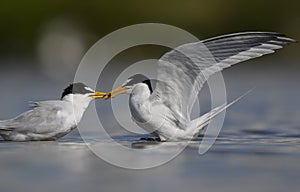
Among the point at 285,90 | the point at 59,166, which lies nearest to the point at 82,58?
the point at 285,90

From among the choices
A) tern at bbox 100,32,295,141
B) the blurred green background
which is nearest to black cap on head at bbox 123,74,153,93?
tern at bbox 100,32,295,141

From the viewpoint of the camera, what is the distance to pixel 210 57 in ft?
32.6

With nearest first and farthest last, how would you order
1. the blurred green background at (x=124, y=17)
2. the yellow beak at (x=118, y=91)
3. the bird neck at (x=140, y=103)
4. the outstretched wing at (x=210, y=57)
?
the outstretched wing at (x=210, y=57) < the bird neck at (x=140, y=103) < the yellow beak at (x=118, y=91) < the blurred green background at (x=124, y=17)

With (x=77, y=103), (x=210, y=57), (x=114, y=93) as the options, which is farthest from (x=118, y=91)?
(x=210, y=57)

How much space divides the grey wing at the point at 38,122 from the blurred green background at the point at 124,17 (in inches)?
481

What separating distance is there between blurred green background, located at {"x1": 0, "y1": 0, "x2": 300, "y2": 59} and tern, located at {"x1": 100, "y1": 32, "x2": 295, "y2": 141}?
12297 millimetres

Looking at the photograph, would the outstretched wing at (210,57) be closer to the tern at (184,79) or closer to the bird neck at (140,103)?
the tern at (184,79)

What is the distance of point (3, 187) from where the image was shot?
7809 mm

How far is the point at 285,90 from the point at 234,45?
7961mm

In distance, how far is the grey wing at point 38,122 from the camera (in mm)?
10562

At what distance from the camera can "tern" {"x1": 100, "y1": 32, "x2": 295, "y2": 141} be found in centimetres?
979

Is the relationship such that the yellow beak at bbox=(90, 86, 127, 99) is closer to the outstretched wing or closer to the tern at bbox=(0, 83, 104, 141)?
the tern at bbox=(0, 83, 104, 141)

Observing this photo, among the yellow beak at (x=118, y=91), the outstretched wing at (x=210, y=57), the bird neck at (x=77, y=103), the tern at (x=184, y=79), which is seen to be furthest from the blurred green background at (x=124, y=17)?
the outstretched wing at (x=210, y=57)

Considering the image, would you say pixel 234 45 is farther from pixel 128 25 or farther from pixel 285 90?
pixel 128 25
